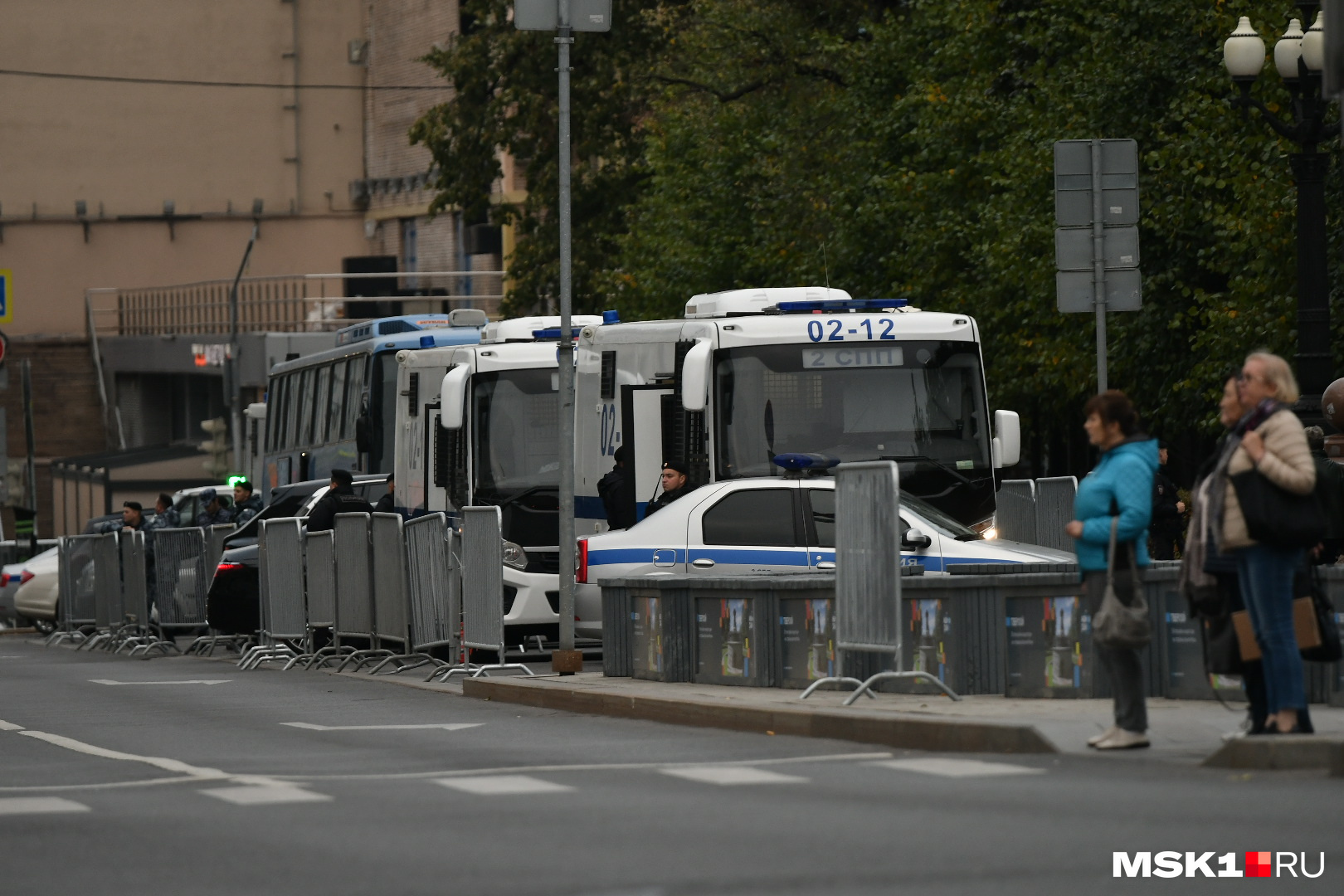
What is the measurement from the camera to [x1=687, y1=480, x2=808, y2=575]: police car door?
1883 cm

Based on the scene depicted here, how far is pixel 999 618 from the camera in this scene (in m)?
14.1

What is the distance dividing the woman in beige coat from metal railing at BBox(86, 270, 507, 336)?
53.8 m

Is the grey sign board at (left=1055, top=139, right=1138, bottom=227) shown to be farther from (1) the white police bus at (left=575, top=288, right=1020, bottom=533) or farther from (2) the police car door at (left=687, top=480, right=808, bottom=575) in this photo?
(1) the white police bus at (left=575, top=288, right=1020, bottom=533)

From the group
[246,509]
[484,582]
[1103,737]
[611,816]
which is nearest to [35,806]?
[611,816]

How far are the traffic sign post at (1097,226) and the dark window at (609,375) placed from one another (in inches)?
285

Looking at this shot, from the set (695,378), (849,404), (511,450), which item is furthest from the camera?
(511,450)

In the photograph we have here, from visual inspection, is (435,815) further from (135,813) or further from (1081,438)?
(1081,438)

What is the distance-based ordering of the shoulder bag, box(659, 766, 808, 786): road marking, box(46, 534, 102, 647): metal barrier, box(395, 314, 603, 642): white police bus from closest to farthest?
the shoulder bag
box(659, 766, 808, 786): road marking
box(395, 314, 603, 642): white police bus
box(46, 534, 102, 647): metal barrier

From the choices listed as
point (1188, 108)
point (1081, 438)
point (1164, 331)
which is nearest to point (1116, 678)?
point (1188, 108)

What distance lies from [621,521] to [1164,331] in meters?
11.8

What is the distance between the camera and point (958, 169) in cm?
3569

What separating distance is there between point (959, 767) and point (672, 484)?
9822 mm

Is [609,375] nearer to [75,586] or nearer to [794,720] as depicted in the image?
[794,720]

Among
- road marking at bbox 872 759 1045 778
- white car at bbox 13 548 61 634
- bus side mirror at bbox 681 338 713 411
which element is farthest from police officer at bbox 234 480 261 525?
road marking at bbox 872 759 1045 778
